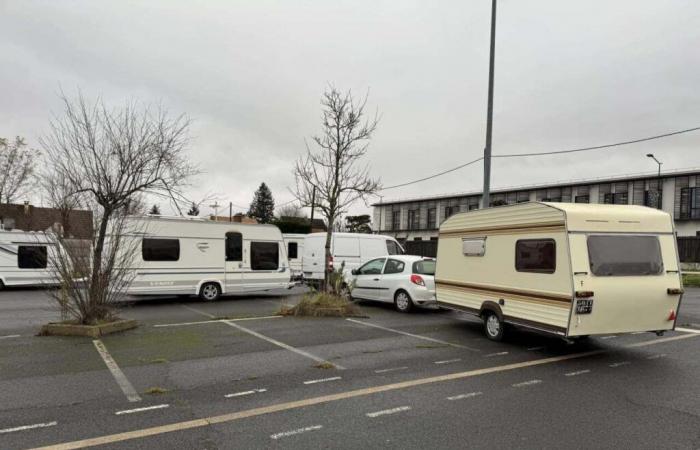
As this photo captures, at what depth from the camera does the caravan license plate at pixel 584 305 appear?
7234 mm

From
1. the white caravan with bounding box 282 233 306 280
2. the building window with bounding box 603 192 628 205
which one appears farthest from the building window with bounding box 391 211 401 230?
the white caravan with bounding box 282 233 306 280

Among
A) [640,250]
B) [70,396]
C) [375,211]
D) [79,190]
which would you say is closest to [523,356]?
[640,250]

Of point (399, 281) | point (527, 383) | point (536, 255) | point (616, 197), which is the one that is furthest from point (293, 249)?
point (616, 197)

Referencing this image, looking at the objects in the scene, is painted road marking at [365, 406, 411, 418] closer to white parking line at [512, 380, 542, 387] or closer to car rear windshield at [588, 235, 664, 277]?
white parking line at [512, 380, 542, 387]

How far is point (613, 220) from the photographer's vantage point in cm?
773

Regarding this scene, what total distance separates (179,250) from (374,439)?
1197 cm

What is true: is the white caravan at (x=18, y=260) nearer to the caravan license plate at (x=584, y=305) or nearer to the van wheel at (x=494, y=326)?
the van wheel at (x=494, y=326)

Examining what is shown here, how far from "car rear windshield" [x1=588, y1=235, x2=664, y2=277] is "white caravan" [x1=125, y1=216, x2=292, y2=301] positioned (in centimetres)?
1084

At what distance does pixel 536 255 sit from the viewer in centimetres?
803

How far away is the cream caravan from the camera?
7336mm

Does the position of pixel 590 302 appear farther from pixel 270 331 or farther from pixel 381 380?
pixel 270 331

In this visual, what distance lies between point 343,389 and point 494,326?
4230mm

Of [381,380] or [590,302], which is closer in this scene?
[381,380]

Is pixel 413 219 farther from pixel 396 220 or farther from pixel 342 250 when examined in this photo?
pixel 342 250
